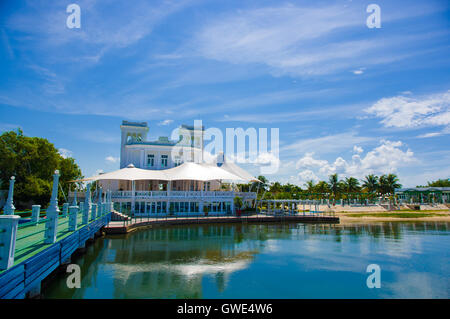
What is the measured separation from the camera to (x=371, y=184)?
229 feet

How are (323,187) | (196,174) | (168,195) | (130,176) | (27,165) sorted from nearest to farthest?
(130,176)
(168,195)
(196,174)
(27,165)
(323,187)

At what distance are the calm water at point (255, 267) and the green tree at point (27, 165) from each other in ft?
66.7

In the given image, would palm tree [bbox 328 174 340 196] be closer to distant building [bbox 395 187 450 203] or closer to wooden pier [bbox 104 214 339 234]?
distant building [bbox 395 187 450 203]

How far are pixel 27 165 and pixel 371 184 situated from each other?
70.0 m

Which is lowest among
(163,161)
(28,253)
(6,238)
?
(28,253)

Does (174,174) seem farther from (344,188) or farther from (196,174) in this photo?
(344,188)

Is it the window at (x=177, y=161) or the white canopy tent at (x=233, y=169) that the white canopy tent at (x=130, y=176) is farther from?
the white canopy tent at (x=233, y=169)

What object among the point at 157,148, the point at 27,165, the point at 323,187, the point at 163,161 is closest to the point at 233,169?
the point at 163,161

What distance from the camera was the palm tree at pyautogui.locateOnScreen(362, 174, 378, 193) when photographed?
69.3 m

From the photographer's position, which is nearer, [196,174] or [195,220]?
[195,220]

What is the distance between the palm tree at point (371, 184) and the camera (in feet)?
227

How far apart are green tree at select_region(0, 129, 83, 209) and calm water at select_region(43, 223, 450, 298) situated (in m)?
20.3

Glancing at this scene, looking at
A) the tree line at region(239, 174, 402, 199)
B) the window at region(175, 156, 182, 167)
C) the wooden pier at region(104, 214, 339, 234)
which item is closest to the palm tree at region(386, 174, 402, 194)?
the tree line at region(239, 174, 402, 199)
